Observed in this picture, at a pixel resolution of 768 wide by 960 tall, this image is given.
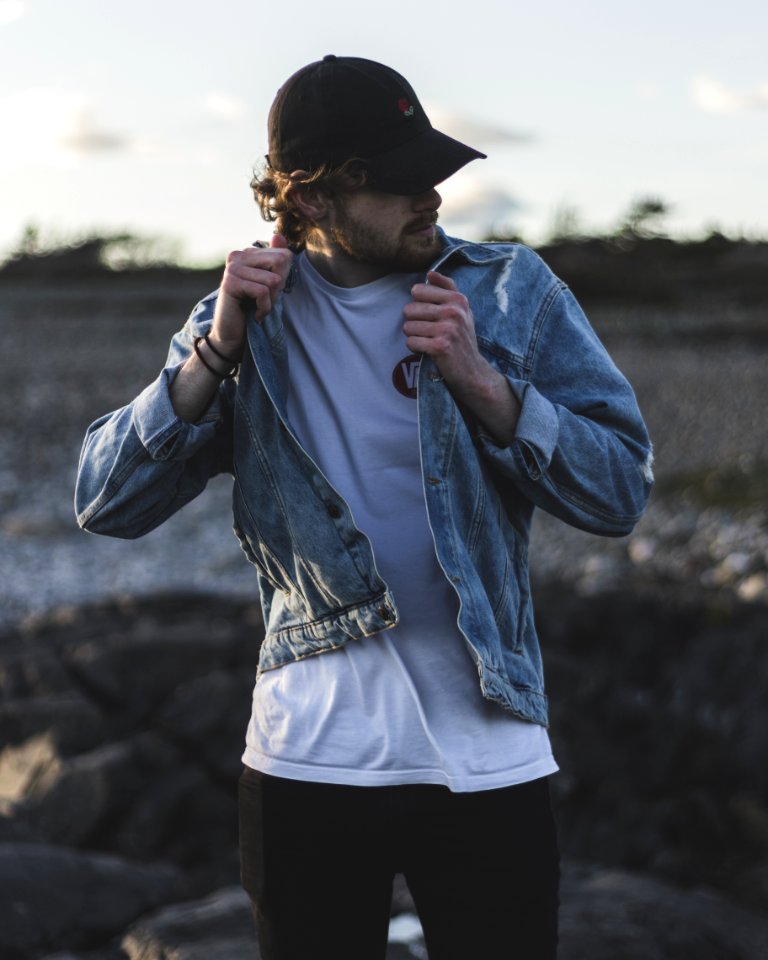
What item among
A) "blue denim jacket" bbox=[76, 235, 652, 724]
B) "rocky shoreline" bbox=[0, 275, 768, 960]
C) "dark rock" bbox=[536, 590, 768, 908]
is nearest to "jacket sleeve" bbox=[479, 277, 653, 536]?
"blue denim jacket" bbox=[76, 235, 652, 724]

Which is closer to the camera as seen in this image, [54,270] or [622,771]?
[622,771]

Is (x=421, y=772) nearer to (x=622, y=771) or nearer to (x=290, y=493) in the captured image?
(x=290, y=493)

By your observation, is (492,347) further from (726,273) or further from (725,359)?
(726,273)

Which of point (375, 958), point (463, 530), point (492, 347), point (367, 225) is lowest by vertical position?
point (375, 958)

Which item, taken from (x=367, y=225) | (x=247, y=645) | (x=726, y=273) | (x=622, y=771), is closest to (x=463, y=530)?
(x=367, y=225)

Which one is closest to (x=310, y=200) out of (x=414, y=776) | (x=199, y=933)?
(x=414, y=776)

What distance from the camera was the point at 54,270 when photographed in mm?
25281

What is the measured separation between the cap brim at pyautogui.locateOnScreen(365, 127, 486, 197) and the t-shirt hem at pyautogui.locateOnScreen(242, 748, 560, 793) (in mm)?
924

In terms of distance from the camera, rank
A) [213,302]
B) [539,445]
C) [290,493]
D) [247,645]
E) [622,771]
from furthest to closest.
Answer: [247,645]
[622,771]
[213,302]
[290,493]
[539,445]

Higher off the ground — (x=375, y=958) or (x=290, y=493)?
(x=290, y=493)

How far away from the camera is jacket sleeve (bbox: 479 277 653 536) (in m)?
2.02

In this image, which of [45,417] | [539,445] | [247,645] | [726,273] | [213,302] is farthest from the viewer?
[726,273]

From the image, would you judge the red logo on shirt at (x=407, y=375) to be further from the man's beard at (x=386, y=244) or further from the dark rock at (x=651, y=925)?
the dark rock at (x=651, y=925)

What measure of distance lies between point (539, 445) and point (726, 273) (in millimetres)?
22370
